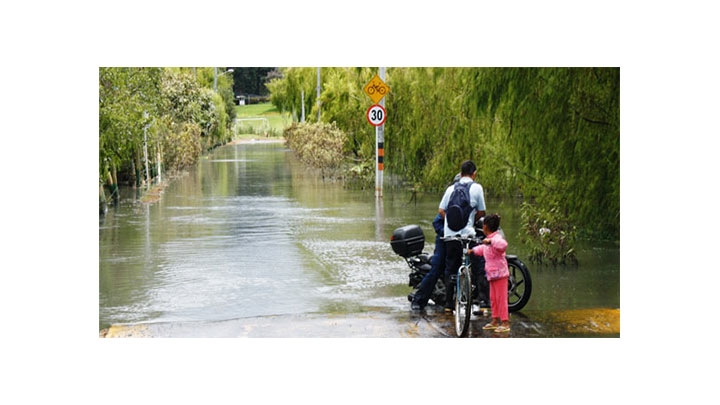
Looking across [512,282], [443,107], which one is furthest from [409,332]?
[443,107]

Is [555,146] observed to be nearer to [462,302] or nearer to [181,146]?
[462,302]

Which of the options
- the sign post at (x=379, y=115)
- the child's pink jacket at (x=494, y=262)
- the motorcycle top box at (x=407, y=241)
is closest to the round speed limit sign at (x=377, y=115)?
the sign post at (x=379, y=115)

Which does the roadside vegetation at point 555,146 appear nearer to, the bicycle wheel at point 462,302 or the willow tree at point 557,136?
the willow tree at point 557,136

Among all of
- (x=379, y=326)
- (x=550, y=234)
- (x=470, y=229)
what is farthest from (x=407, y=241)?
(x=550, y=234)

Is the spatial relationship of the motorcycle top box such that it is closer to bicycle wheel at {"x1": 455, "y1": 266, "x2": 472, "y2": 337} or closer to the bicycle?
the bicycle

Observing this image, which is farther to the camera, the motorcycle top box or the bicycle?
the motorcycle top box

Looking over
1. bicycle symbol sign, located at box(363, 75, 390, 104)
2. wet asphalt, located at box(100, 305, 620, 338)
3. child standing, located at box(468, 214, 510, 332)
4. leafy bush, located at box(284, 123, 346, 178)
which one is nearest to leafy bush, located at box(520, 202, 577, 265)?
wet asphalt, located at box(100, 305, 620, 338)

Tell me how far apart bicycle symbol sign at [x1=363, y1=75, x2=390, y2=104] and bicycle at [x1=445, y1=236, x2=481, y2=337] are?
11820 mm

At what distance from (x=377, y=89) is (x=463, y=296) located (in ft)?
40.8

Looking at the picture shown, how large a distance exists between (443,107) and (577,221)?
25.1 feet

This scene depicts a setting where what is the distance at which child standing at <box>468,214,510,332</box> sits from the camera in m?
7.99

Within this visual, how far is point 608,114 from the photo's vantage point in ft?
35.4

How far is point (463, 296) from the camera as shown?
8.25 m

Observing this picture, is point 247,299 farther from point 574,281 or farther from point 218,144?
point 218,144
